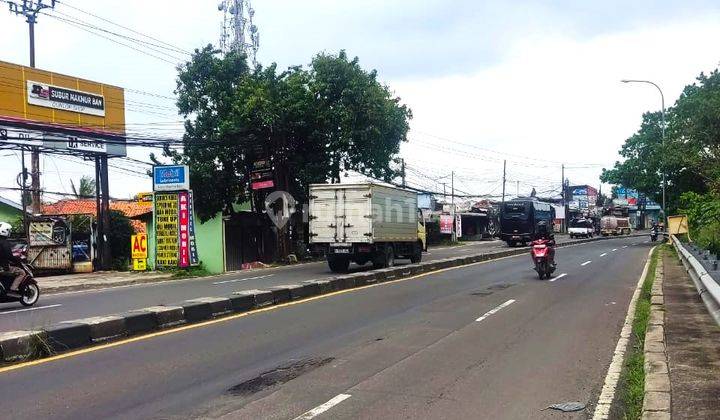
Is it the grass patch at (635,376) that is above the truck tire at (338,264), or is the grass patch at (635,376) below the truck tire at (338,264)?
below

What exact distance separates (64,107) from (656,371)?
28226 mm

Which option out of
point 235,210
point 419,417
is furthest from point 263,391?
point 235,210

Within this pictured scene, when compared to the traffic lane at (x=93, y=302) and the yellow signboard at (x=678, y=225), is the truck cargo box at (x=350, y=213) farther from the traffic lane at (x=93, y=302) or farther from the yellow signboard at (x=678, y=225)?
the yellow signboard at (x=678, y=225)

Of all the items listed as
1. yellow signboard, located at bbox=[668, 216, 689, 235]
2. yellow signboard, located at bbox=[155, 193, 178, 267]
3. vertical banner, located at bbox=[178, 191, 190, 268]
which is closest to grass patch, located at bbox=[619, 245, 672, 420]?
vertical banner, located at bbox=[178, 191, 190, 268]

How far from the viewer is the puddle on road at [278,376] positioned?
20.5ft

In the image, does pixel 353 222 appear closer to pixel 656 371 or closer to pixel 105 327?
pixel 105 327

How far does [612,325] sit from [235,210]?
26816mm

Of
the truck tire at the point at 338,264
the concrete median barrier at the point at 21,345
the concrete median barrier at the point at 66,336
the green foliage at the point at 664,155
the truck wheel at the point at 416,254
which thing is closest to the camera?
the concrete median barrier at the point at 21,345

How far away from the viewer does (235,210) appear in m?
34.5

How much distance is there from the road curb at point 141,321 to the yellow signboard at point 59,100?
18155 mm

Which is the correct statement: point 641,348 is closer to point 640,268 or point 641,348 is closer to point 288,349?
point 288,349

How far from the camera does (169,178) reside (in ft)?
81.8

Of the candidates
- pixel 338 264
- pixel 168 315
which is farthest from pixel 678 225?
pixel 168 315

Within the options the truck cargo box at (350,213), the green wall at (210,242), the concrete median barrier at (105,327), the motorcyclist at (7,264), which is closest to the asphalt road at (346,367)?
the concrete median barrier at (105,327)
